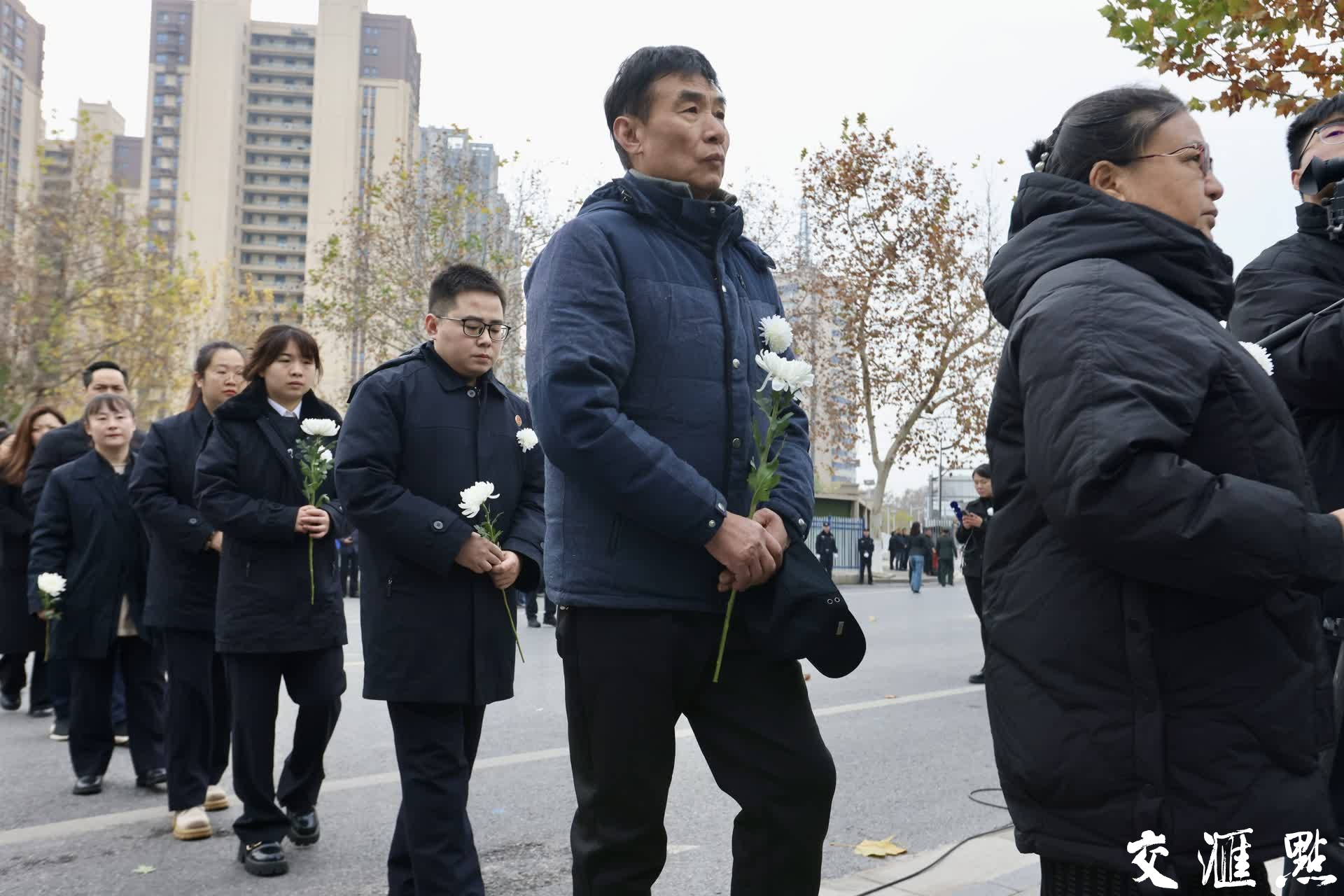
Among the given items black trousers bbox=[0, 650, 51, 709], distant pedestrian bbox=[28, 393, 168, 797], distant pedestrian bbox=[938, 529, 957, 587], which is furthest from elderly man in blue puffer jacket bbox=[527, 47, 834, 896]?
distant pedestrian bbox=[938, 529, 957, 587]

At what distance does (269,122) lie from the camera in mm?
128250

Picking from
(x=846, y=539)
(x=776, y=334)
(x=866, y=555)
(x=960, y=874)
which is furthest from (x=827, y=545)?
(x=776, y=334)

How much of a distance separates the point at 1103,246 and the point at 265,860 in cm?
374

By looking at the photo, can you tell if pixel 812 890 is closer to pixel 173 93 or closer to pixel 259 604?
pixel 259 604

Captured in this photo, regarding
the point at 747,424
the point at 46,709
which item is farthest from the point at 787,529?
the point at 46,709

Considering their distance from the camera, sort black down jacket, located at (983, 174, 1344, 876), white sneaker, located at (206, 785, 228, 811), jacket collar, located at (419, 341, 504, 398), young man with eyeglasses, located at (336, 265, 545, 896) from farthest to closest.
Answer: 1. white sneaker, located at (206, 785, 228, 811)
2. jacket collar, located at (419, 341, 504, 398)
3. young man with eyeglasses, located at (336, 265, 545, 896)
4. black down jacket, located at (983, 174, 1344, 876)

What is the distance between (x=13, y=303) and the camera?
28.9 m

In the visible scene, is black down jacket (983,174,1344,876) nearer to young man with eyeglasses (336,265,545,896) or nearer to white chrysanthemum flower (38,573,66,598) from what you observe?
young man with eyeglasses (336,265,545,896)

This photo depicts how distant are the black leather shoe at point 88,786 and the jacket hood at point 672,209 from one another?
461cm

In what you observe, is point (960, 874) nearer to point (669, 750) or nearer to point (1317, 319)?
point (669, 750)

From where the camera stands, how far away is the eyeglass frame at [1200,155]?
2.25 metres

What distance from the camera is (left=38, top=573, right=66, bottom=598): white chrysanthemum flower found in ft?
20.5

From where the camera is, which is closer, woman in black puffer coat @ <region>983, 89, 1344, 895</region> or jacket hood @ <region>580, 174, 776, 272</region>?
woman in black puffer coat @ <region>983, 89, 1344, 895</region>

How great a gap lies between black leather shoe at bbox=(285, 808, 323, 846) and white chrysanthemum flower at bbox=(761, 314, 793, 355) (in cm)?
317
